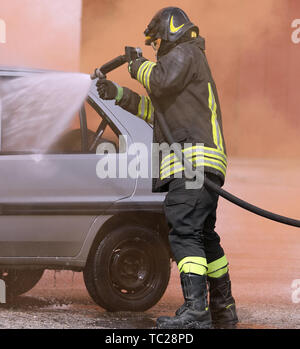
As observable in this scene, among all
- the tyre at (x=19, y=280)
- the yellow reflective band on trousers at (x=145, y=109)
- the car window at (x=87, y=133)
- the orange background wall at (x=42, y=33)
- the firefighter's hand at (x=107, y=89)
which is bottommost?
the tyre at (x=19, y=280)

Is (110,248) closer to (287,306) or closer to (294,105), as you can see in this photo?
(287,306)

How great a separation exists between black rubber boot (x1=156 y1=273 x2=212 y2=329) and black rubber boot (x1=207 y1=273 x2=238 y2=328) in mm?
356

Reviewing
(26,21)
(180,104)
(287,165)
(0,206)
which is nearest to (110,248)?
(0,206)

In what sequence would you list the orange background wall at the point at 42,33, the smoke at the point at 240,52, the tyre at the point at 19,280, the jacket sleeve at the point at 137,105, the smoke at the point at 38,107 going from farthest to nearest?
the smoke at the point at 240,52
the orange background wall at the point at 42,33
the tyre at the point at 19,280
the smoke at the point at 38,107
the jacket sleeve at the point at 137,105

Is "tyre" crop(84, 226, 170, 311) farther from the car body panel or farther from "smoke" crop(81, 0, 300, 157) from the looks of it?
"smoke" crop(81, 0, 300, 157)

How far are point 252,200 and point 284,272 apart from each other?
7009mm

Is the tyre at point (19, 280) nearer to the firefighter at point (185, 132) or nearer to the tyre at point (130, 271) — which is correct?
the tyre at point (130, 271)

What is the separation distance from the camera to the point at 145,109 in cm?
561

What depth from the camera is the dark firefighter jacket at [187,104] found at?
5.21 meters

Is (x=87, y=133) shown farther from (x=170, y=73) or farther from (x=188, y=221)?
(x=188, y=221)

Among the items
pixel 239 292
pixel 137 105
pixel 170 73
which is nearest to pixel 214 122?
pixel 170 73

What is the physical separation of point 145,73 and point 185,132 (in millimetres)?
405

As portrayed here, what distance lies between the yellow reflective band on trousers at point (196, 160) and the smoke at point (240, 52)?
472cm

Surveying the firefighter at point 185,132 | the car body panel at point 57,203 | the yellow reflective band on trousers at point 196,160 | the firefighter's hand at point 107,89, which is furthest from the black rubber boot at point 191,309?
the firefighter's hand at point 107,89
